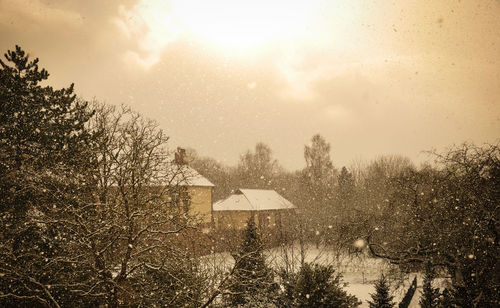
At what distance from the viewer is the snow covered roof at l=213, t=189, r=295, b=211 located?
36.5 m

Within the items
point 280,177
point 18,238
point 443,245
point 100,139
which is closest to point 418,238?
point 443,245

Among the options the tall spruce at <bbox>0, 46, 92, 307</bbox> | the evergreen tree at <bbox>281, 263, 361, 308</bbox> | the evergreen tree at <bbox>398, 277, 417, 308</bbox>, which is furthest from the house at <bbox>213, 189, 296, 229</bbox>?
the evergreen tree at <bbox>281, 263, 361, 308</bbox>

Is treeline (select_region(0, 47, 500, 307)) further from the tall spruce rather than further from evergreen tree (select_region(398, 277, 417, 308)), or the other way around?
evergreen tree (select_region(398, 277, 417, 308))

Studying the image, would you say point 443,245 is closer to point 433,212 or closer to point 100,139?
point 433,212

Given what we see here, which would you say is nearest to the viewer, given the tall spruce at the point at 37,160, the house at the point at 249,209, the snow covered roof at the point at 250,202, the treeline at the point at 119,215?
the treeline at the point at 119,215

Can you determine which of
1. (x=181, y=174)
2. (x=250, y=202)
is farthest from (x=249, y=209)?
(x=181, y=174)

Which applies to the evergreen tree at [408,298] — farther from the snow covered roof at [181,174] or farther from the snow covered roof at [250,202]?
the snow covered roof at [250,202]

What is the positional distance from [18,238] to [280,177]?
218ft

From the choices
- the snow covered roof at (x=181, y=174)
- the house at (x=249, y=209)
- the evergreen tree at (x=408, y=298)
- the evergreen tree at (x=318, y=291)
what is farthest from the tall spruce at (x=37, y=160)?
the house at (x=249, y=209)

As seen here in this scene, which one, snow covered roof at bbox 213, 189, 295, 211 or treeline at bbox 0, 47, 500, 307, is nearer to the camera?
treeline at bbox 0, 47, 500, 307

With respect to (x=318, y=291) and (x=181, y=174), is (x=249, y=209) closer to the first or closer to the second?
(x=181, y=174)

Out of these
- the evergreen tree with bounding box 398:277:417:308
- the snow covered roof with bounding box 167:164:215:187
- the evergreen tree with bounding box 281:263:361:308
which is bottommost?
the evergreen tree with bounding box 398:277:417:308

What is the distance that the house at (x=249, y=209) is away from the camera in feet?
114

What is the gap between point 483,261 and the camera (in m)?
8.75
